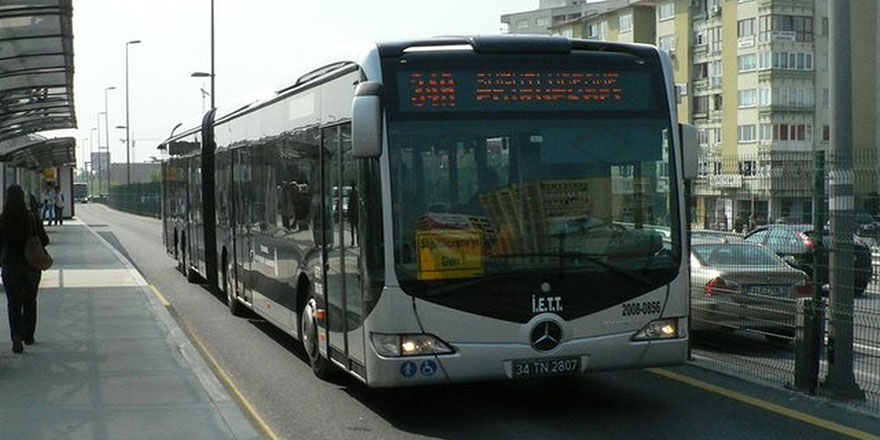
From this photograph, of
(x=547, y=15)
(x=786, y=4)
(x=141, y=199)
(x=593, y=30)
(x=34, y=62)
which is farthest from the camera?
(x=547, y=15)

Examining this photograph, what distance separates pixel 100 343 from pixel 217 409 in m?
4.57

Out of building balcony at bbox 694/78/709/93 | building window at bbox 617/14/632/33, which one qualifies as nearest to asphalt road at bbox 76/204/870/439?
building balcony at bbox 694/78/709/93

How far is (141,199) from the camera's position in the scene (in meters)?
86.9

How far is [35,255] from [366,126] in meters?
5.42

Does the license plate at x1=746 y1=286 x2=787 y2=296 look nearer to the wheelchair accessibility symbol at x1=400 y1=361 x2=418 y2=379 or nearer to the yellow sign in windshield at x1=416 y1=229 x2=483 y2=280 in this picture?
the yellow sign in windshield at x1=416 y1=229 x2=483 y2=280

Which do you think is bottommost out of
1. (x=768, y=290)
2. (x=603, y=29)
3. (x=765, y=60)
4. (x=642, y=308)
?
Result: (x=768, y=290)

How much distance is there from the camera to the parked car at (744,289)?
11.1m

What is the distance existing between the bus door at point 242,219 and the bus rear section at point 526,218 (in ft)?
20.3

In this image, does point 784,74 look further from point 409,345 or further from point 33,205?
point 409,345

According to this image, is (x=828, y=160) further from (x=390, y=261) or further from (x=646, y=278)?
(x=390, y=261)

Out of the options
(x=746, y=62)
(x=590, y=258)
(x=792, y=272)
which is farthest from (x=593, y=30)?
(x=590, y=258)

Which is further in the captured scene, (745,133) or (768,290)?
(745,133)

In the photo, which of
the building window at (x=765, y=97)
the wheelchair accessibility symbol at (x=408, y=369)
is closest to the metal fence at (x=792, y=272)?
the wheelchair accessibility symbol at (x=408, y=369)

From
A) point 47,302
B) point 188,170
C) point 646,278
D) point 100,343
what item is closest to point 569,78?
point 646,278
